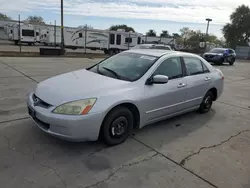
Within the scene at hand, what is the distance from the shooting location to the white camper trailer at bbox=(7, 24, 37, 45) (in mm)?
32103

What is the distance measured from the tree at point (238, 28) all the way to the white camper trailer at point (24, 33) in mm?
38460

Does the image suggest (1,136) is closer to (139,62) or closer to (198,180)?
(139,62)

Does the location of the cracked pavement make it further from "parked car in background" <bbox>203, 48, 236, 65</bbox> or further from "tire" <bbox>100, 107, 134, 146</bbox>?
"parked car in background" <bbox>203, 48, 236, 65</bbox>

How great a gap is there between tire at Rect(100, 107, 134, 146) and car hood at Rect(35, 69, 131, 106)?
1.18 ft

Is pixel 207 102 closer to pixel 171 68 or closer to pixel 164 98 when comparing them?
pixel 171 68

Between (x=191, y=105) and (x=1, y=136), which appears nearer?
(x=1, y=136)

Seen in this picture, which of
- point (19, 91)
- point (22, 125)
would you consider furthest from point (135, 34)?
point (22, 125)

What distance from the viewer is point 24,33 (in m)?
32.6

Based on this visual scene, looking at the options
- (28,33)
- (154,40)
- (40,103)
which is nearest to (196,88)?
(40,103)

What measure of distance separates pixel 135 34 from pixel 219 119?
26.9 meters

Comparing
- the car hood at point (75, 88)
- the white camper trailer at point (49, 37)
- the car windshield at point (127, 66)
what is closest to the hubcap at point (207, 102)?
the car windshield at point (127, 66)

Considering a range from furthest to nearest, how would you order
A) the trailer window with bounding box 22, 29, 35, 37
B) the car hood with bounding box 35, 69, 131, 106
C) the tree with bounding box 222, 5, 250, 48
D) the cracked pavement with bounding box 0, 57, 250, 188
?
the tree with bounding box 222, 5, 250, 48 → the trailer window with bounding box 22, 29, 35, 37 → the car hood with bounding box 35, 69, 131, 106 → the cracked pavement with bounding box 0, 57, 250, 188

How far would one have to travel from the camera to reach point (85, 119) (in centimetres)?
308

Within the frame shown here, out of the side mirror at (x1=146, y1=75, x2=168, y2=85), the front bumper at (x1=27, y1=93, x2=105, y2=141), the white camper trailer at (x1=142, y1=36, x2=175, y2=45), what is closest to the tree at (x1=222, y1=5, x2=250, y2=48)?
the white camper trailer at (x1=142, y1=36, x2=175, y2=45)
